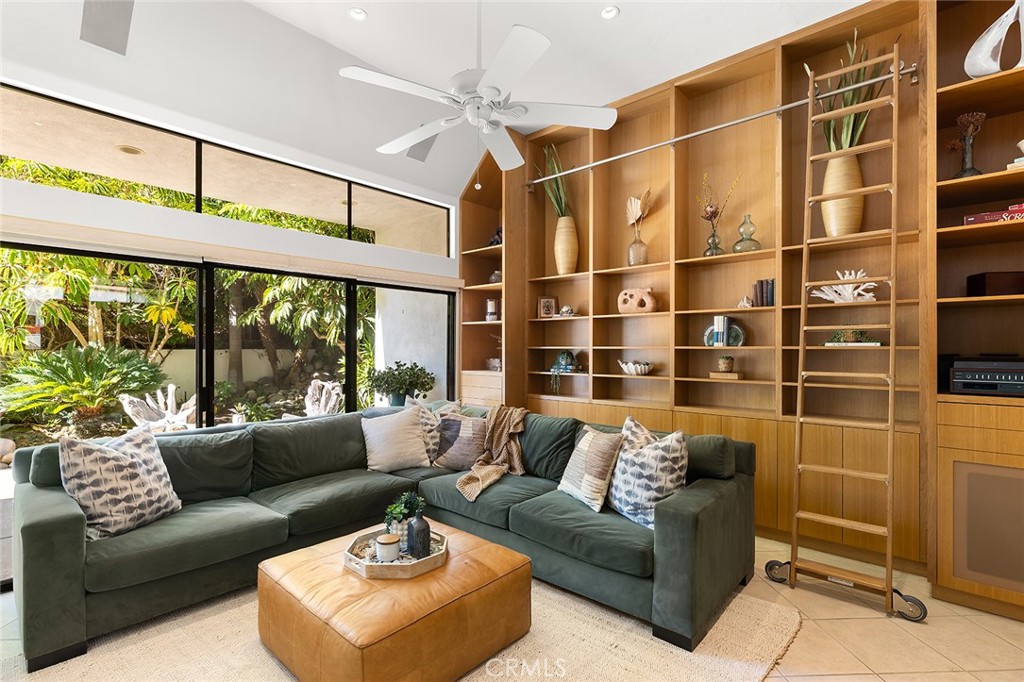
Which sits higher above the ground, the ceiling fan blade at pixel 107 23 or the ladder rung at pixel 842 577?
the ceiling fan blade at pixel 107 23

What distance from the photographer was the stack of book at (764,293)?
3.68 meters

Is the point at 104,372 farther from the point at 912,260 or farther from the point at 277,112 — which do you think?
the point at 912,260

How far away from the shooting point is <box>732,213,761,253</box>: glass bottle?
3797 millimetres

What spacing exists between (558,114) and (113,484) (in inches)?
113

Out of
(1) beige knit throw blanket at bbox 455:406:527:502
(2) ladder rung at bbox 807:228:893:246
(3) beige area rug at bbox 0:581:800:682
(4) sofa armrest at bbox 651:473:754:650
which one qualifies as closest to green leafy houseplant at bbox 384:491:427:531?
(3) beige area rug at bbox 0:581:800:682

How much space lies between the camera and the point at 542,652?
219cm

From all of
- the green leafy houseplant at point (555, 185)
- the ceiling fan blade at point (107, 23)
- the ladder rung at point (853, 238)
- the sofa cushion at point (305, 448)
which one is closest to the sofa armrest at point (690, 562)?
the ladder rung at point (853, 238)

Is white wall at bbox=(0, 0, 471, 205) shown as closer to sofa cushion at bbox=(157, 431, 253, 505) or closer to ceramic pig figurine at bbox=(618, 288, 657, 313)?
sofa cushion at bbox=(157, 431, 253, 505)

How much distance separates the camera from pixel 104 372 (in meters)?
3.19

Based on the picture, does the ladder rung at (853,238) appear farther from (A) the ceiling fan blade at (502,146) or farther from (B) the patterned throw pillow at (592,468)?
(A) the ceiling fan blade at (502,146)

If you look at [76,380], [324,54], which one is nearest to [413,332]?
[324,54]

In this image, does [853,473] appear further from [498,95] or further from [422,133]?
[422,133]

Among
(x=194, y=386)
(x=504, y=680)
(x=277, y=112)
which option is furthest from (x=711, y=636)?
(x=277, y=112)

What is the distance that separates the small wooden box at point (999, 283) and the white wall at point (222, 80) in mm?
3940
